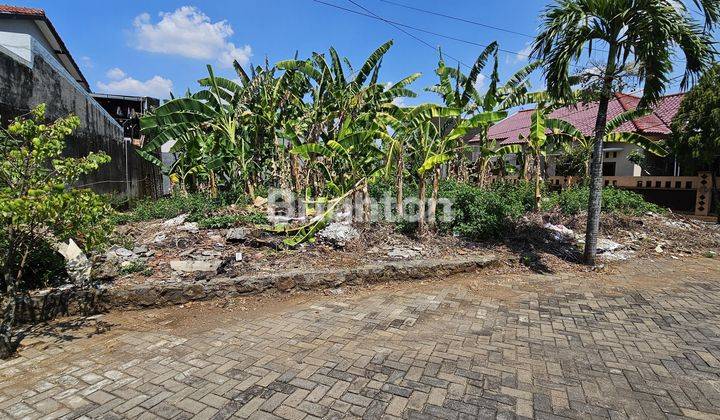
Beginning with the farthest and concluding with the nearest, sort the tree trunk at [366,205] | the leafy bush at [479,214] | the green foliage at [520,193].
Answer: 1. the green foliage at [520,193]
2. the leafy bush at [479,214]
3. the tree trunk at [366,205]

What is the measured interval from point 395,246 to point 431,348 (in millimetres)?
3485

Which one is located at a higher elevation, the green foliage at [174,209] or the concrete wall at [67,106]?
the concrete wall at [67,106]

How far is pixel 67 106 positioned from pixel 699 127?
16267mm

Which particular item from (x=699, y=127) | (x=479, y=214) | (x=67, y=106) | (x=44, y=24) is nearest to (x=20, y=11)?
(x=44, y=24)

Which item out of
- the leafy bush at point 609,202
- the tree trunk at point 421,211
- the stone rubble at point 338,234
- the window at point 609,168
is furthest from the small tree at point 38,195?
the window at point 609,168

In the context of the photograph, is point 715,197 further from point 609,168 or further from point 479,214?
point 479,214

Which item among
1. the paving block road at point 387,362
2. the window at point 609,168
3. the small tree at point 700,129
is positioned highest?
the small tree at point 700,129

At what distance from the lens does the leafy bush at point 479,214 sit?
7938 mm

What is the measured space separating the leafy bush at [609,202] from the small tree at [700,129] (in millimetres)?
2247

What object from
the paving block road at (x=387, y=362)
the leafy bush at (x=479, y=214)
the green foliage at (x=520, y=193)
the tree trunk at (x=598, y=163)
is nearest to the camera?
the paving block road at (x=387, y=362)

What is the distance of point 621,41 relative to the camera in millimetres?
6559

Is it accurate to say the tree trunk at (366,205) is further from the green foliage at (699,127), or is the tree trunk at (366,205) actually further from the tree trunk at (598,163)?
the green foliage at (699,127)

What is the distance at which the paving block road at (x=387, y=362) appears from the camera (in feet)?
9.28

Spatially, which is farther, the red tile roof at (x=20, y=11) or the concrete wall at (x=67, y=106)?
the red tile roof at (x=20, y=11)
